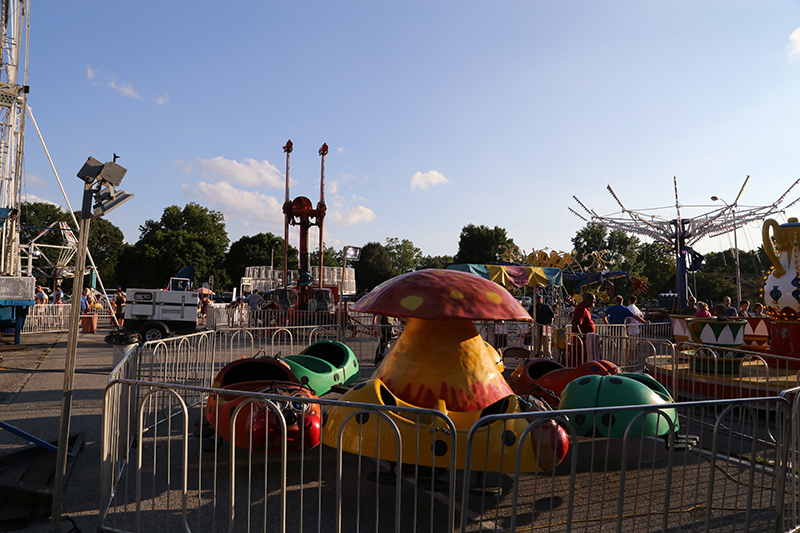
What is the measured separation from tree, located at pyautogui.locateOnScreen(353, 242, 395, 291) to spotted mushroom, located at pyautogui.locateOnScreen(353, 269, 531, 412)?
61.6 metres

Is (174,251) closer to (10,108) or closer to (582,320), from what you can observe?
(10,108)

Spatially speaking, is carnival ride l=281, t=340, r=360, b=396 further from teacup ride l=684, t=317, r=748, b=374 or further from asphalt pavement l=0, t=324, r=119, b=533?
teacup ride l=684, t=317, r=748, b=374

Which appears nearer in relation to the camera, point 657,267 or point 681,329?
point 681,329

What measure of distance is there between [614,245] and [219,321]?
54913mm

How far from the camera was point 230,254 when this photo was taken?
64.5 meters

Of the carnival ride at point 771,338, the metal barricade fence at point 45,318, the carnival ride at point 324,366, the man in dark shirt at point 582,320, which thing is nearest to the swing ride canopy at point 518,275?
the man in dark shirt at point 582,320

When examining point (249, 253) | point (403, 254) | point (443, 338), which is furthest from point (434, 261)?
point (443, 338)

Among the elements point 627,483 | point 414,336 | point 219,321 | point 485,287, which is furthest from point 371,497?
point 219,321

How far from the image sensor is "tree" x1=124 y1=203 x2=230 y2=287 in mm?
54969

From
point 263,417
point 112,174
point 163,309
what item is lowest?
point 263,417

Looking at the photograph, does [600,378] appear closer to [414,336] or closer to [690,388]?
[414,336]

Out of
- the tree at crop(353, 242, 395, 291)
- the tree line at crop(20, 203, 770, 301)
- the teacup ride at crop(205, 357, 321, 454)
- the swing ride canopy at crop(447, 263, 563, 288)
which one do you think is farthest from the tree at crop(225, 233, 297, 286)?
the teacup ride at crop(205, 357, 321, 454)

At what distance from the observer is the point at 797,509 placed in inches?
175

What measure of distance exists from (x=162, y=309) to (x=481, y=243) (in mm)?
47400
